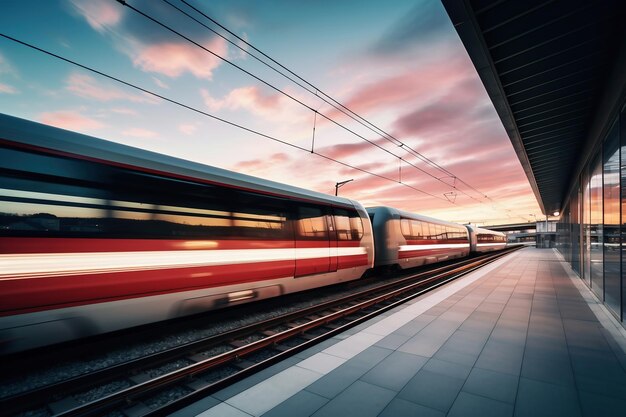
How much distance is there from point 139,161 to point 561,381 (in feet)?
21.8

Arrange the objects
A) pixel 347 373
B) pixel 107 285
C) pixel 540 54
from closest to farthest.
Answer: pixel 347 373, pixel 107 285, pixel 540 54

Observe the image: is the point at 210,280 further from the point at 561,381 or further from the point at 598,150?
the point at 598,150

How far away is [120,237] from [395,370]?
4369 mm

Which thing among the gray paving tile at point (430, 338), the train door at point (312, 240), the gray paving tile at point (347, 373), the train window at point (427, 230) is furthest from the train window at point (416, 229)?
the gray paving tile at point (347, 373)

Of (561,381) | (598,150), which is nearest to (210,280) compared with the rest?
(561,381)

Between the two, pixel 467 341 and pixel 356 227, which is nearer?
pixel 467 341

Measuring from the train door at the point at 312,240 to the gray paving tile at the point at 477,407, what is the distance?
4.92 metres

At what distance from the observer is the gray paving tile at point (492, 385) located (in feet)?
9.87

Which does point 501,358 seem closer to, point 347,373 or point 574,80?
point 347,373

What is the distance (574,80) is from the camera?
6453mm

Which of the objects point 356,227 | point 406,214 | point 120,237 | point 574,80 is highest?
point 574,80

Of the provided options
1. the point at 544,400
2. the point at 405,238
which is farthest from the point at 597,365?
the point at 405,238

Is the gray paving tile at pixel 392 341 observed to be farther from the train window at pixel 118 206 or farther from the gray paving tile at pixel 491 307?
the train window at pixel 118 206

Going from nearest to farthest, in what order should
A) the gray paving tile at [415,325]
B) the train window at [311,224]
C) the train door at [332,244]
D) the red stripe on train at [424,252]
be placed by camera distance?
1. the gray paving tile at [415,325]
2. the train window at [311,224]
3. the train door at [332,244]
4. the red stripe on train at [424,252]
